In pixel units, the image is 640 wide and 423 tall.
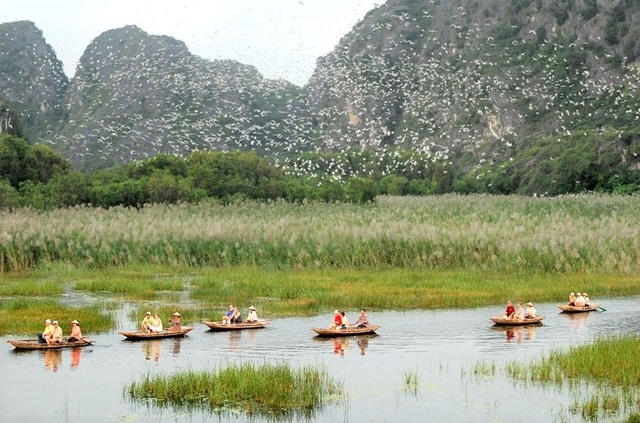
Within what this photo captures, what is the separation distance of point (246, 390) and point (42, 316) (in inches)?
440

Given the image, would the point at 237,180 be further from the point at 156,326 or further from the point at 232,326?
the point at 156,326

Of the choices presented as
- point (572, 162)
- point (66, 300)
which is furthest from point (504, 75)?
point (66, 300)

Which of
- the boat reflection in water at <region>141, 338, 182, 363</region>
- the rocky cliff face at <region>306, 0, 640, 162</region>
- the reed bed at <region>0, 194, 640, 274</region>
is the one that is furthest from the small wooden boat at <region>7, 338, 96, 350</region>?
the rocky cliff face at <region>306, 0, 640, 162</region>

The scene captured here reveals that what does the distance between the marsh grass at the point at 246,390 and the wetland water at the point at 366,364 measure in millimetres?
375

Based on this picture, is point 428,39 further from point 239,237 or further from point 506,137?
point 239,237

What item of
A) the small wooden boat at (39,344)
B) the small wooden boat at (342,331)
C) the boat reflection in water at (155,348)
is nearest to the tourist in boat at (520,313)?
the small wooden boat at (342,331)

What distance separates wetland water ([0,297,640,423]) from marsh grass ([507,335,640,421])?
380 millimetres

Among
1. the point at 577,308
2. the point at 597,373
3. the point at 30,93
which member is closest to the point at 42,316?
the point at 577,308

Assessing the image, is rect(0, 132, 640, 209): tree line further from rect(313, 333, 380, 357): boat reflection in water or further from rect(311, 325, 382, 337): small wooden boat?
rect(313, 333, 380, 357): boat reflection in water

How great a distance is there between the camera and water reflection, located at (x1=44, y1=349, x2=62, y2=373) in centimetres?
2184

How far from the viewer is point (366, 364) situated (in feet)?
73.4

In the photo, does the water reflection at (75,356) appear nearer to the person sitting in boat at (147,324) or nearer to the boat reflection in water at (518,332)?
the person sitting in boat at (147,324)

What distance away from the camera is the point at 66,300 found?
3186cm

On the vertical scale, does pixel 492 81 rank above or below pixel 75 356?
above
